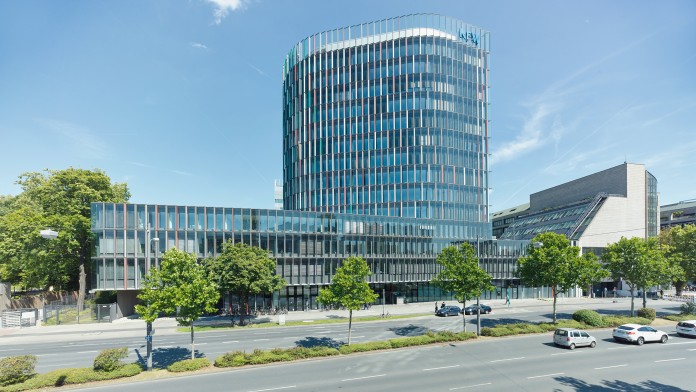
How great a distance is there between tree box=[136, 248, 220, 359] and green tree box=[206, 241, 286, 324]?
564 inches

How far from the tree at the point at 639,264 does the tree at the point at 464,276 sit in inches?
859

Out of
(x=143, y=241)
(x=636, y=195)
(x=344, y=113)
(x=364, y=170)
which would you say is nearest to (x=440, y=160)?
(x=364, y=170)

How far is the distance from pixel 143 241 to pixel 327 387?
38915mm

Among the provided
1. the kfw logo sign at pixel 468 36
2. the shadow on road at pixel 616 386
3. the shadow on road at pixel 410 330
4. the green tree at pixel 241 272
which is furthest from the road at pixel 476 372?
the kfw logo sign at pixel 468 36

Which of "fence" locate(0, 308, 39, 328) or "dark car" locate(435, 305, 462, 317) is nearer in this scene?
"fence" locate(0, 308, 39, 328)

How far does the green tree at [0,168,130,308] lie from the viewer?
167 feet

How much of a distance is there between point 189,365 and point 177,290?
16.6 feet

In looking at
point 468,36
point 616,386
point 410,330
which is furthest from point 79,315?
point 468,36

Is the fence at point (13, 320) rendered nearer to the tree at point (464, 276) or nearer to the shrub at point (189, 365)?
the shrub at point (189, 365)

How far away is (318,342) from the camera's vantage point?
110ft

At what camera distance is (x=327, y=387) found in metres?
20.9

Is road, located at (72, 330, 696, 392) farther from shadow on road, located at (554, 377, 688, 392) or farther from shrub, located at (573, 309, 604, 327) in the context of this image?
shrub, located at (573, 309, 604, 327)

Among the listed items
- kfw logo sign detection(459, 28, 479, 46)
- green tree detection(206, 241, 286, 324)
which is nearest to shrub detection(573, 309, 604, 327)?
green tree detection(206, 241, 286, 324)

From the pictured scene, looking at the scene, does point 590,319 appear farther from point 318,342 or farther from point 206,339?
point 206,339
